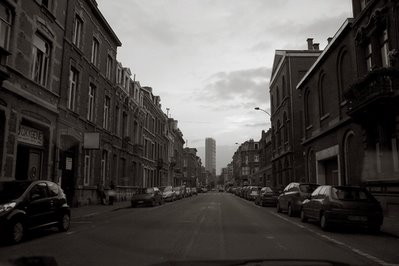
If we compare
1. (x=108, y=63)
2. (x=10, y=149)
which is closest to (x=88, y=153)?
(x=108, y=63)

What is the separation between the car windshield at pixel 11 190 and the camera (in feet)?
34.2

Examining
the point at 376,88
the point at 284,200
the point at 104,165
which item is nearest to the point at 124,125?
the point at 104,165

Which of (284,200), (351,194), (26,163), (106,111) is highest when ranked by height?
(106,111)

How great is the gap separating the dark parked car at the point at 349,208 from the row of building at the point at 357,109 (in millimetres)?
4323

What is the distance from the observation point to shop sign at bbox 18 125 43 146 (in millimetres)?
18109

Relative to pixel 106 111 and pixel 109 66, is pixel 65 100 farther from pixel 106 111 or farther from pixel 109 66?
pixel 109 66

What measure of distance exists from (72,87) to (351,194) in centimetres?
1763

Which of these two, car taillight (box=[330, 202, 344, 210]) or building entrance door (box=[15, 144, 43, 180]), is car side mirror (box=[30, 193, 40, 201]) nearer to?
building entrance door (box=[15, 144, 43, 180])

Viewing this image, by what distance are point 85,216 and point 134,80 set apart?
2412 cm

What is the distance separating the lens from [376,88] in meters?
17.4

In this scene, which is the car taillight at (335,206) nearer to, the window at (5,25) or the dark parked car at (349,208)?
the dark parked car at (349,208)

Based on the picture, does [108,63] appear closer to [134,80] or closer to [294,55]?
[134,80]

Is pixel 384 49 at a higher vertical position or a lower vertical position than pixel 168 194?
higher

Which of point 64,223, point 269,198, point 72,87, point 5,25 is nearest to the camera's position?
point 64,223
